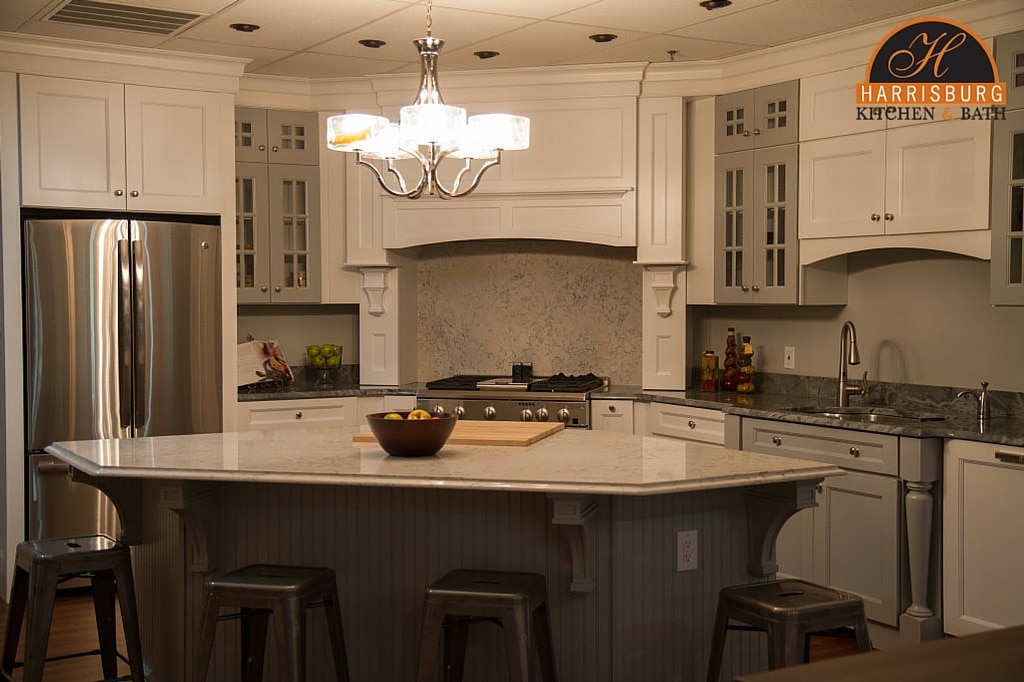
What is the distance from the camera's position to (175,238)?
16.3 feet

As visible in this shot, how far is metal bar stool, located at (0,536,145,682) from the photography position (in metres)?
3.05

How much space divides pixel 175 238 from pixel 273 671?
97.8 inches

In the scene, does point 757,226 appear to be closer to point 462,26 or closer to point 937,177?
point 937,177

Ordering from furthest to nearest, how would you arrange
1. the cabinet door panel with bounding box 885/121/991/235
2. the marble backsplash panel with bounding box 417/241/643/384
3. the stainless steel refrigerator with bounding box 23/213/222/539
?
the marble backsplash panel with bounding box 417/241/643/384 → the stainless steel refrigerator with bounding box 23/213/222/539 → the cabinet door panel with bounding box 885/121/991/235

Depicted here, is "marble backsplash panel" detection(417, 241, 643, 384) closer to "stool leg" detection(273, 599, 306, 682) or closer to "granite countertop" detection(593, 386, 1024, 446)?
"granite countertop" detection(593, 386, 1024, 446)

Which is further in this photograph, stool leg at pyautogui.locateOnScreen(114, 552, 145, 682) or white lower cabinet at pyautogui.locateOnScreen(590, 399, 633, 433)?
white lower cabinet at pyautogui.locateOnScreen(590, 399, 633, 433)

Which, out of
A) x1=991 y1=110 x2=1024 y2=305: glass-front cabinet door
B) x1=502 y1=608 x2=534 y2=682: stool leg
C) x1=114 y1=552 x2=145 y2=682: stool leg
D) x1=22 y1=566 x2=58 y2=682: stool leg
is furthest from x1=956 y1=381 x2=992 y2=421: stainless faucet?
x1=22 y1=566 x2=58 y2=682: stool leg

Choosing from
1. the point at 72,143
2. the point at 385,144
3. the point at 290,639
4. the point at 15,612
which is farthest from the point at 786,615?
the point at 72,143

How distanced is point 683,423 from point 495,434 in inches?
75.2

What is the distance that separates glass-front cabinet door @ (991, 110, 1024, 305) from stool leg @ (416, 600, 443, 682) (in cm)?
253

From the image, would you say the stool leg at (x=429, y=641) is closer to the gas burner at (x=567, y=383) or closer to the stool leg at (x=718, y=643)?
the stool leg at (x=718, y=643)

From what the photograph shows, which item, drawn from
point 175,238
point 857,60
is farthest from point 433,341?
point 857,60

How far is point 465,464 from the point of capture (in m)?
2.93

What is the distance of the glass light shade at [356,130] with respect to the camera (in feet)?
10.9
